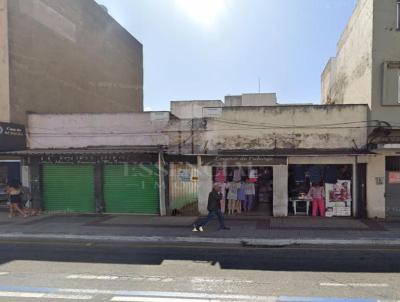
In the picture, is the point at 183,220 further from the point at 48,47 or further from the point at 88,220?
the point at 48,47

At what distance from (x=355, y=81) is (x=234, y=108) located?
5.62 metres

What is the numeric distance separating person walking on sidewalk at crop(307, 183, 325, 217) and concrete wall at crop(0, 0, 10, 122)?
1297 cm

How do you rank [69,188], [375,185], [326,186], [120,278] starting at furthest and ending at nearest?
[69,188], [326,186], [375,185], [120,278]

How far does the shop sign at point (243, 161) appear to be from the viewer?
13.6 meters

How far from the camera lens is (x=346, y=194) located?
13641mm

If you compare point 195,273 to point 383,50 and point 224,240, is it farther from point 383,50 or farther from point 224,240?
point 383,50

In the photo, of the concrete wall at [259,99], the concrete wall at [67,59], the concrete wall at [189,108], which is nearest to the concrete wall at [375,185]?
the concrete wall at [259,99]

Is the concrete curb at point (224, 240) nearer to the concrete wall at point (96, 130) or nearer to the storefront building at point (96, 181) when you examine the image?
the storefront building at point (96, 181)

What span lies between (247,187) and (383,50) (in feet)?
23.8

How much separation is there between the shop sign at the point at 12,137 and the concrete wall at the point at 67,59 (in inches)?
19.1

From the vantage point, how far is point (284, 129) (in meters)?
13.7

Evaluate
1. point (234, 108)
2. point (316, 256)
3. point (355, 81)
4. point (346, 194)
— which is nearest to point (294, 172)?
point (346, 194)

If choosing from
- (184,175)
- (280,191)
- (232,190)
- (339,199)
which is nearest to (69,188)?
(184,175)

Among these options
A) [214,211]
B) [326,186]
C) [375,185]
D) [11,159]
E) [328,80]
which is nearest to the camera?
[214,211]
